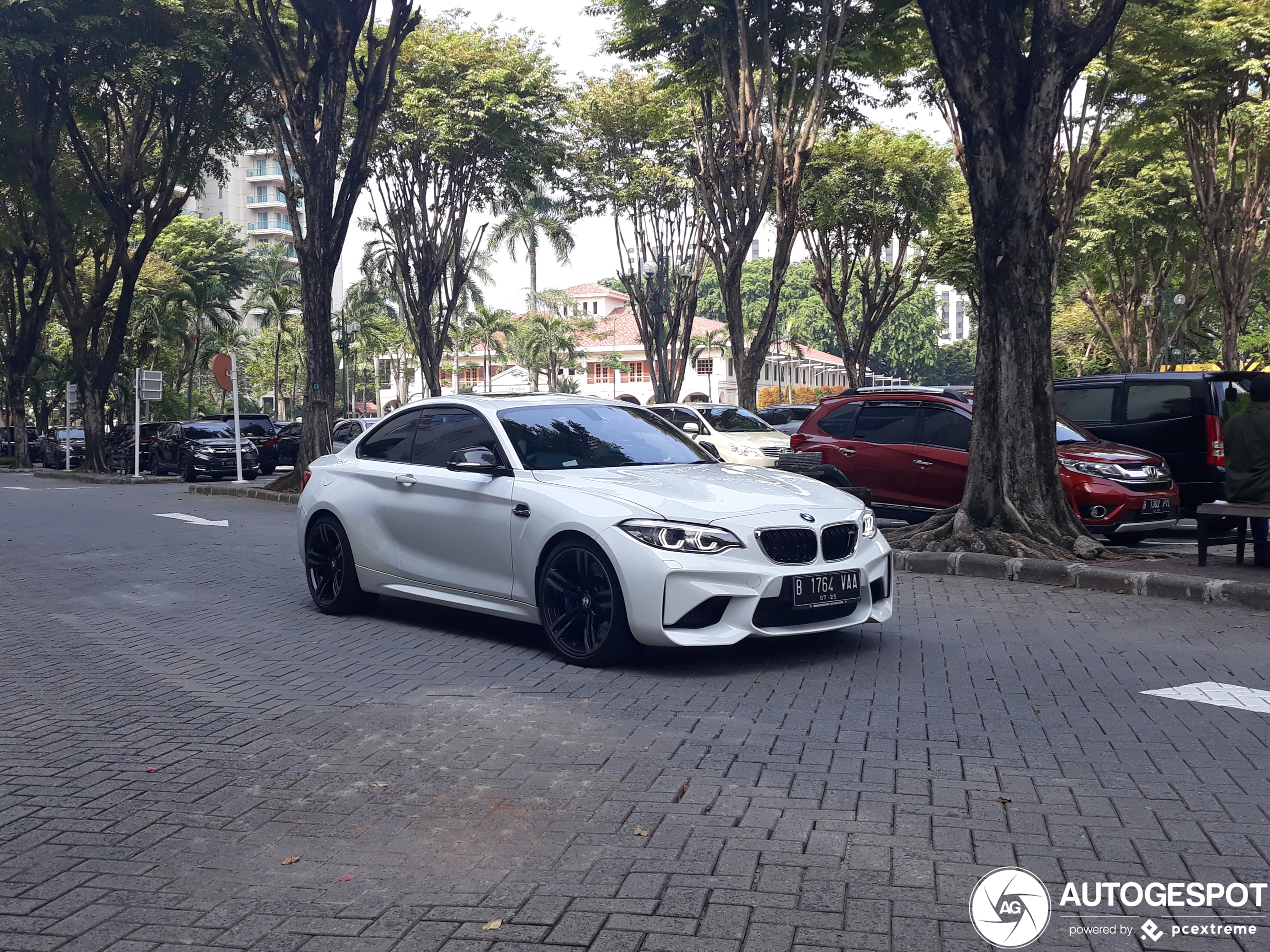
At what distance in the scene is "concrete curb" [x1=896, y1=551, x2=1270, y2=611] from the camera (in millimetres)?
9180

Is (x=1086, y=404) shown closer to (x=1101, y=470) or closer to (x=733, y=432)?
(x=1101, y=470)

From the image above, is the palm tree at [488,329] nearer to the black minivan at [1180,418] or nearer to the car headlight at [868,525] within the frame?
the black minivan at [1180,418]

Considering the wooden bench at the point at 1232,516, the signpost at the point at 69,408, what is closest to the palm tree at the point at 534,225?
the signpost at the point at 69,408

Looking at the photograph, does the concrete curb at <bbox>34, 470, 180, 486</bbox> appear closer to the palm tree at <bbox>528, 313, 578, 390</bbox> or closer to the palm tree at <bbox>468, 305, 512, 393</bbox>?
the palm tree at <bbox>468, 305, 512, 393</bbox>

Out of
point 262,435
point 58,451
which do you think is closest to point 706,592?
point 262,435

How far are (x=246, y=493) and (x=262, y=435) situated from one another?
33.1 feet

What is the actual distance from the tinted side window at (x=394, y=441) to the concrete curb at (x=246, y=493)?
13.0 m

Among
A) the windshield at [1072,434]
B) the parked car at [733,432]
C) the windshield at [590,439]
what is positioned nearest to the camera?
the windshield at [590,439]

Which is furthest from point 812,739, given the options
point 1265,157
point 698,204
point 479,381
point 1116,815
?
point 479,381

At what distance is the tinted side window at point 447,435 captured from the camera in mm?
7865

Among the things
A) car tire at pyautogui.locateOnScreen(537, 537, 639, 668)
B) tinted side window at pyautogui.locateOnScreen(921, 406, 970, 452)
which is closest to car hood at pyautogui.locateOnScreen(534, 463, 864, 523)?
car tire at pyautogui.locateOnScreen(537, 537, 639, 668)

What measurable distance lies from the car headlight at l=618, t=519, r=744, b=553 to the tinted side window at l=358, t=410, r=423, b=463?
7.81 ft

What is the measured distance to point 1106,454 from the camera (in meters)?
12.8

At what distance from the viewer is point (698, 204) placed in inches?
1294
